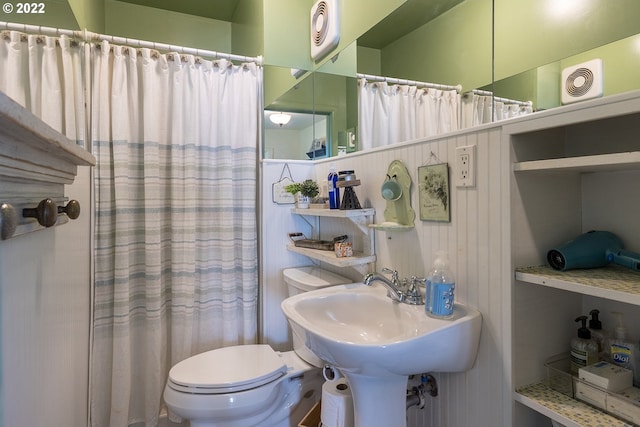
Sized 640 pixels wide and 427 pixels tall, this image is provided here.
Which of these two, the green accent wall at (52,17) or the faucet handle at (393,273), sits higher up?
the green accent wall at (52,17)

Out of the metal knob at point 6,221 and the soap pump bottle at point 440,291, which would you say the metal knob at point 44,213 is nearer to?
the metal knob at point 6,221

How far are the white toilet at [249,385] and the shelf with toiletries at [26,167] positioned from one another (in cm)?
99

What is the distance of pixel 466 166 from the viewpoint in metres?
1.01

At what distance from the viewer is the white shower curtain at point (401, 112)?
1.22 metres

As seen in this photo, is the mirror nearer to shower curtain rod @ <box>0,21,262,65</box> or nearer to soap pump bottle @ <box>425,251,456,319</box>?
soap pump bottle @ <box>425,251,456,319</box>

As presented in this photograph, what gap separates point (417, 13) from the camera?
1333 millimetres

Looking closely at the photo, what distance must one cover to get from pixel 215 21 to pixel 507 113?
2.64m

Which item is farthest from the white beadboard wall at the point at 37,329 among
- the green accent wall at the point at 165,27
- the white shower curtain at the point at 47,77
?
the green accent wall at the point at 165,27

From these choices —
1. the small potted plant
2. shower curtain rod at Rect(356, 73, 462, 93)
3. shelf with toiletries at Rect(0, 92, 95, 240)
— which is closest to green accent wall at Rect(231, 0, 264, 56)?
shower curtain rod at Rect(356, 73, 462, 93)

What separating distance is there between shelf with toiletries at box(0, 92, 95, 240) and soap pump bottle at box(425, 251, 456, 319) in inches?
37.6

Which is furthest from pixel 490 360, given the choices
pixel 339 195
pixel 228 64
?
pixel 228 64

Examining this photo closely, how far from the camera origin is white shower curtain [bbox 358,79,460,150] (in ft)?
4.01

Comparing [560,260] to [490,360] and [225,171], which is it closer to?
[490,360]

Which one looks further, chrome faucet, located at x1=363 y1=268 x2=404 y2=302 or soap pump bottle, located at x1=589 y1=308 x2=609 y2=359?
chrome faucet, located at x1=363 y1=268 x2=404 y2=302
